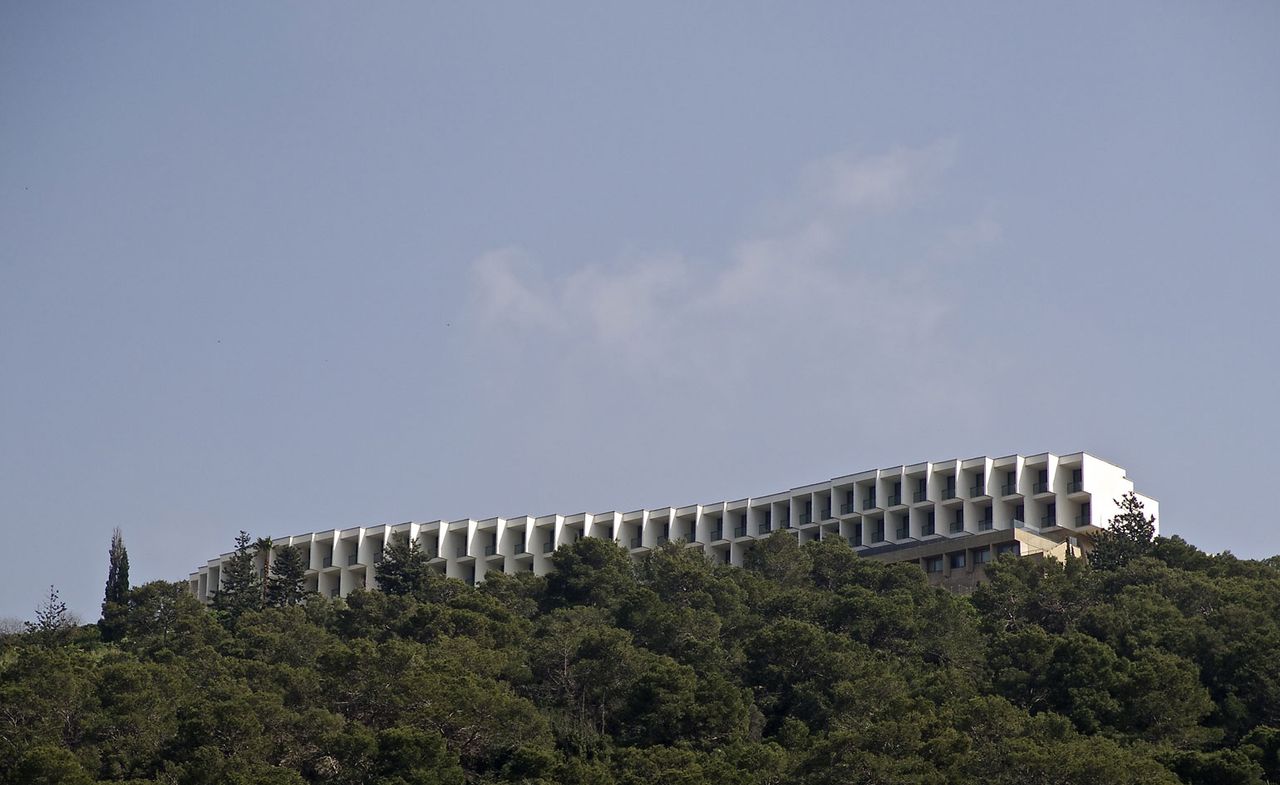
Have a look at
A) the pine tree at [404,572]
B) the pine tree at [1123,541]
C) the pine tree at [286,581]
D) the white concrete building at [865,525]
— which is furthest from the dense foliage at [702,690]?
the white concrete building at [865,525]

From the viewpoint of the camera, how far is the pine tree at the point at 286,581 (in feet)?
275

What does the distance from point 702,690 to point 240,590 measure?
37129 millimetres

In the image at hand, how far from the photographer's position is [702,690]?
177 ft

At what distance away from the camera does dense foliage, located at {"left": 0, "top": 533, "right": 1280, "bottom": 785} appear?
48.2 metres

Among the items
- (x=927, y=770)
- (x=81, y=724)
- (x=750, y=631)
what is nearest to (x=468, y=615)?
(x=750, y=631)

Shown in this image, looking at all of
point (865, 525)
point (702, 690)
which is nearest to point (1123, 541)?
point (865, 525)

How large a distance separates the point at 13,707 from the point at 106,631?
30.8 m

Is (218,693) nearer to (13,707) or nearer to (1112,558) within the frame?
(13,707)

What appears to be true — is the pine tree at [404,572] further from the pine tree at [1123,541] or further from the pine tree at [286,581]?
the pine tree at [1123,541]

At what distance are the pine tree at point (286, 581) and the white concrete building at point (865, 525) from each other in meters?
16.7

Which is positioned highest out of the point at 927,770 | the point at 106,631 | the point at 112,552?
the point at 112,552

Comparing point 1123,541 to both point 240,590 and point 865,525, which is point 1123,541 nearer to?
point 865,525

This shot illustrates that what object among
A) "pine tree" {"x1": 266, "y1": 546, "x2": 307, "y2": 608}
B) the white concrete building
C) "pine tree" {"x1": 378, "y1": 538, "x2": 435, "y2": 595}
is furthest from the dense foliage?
the white concrete building

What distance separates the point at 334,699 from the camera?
178 ft
